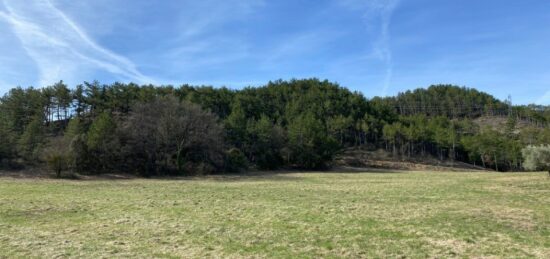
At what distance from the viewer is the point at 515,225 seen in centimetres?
1255

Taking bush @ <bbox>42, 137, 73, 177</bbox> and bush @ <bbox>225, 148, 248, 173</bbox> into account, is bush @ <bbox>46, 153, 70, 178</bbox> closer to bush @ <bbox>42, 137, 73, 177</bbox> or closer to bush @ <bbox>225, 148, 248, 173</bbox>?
bush @ <bbox>42, 137, 73, 177</bbox>

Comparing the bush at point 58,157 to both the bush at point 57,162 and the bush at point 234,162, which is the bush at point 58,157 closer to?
the bush at point 57,162

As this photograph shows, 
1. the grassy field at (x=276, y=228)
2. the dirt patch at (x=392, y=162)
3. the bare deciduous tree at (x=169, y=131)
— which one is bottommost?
the grassy field at (x=276, y=228)

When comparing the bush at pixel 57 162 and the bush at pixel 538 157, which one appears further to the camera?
the bush at pixel 57 162

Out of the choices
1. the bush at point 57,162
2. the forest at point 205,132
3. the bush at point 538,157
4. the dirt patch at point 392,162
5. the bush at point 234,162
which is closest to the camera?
the bush at point 538,157

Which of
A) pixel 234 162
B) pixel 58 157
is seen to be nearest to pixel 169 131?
pixel 234 162

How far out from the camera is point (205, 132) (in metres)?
52.1

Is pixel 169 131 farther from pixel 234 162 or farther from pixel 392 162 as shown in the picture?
pixel 392 162

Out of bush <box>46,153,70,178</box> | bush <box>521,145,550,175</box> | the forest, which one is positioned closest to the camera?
bush <box>521,145,550,175</box>

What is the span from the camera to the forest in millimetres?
48688

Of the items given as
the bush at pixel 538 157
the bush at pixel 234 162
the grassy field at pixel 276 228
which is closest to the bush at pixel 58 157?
the grassy field at pixel 276 228

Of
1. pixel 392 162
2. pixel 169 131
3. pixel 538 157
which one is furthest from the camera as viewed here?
pixel 392 162

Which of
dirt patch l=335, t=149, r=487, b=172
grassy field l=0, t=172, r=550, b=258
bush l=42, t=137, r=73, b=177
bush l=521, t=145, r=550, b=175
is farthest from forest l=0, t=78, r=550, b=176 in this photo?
bush l=521, t=145, r=550, b=175

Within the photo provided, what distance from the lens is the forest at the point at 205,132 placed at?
4869cm
